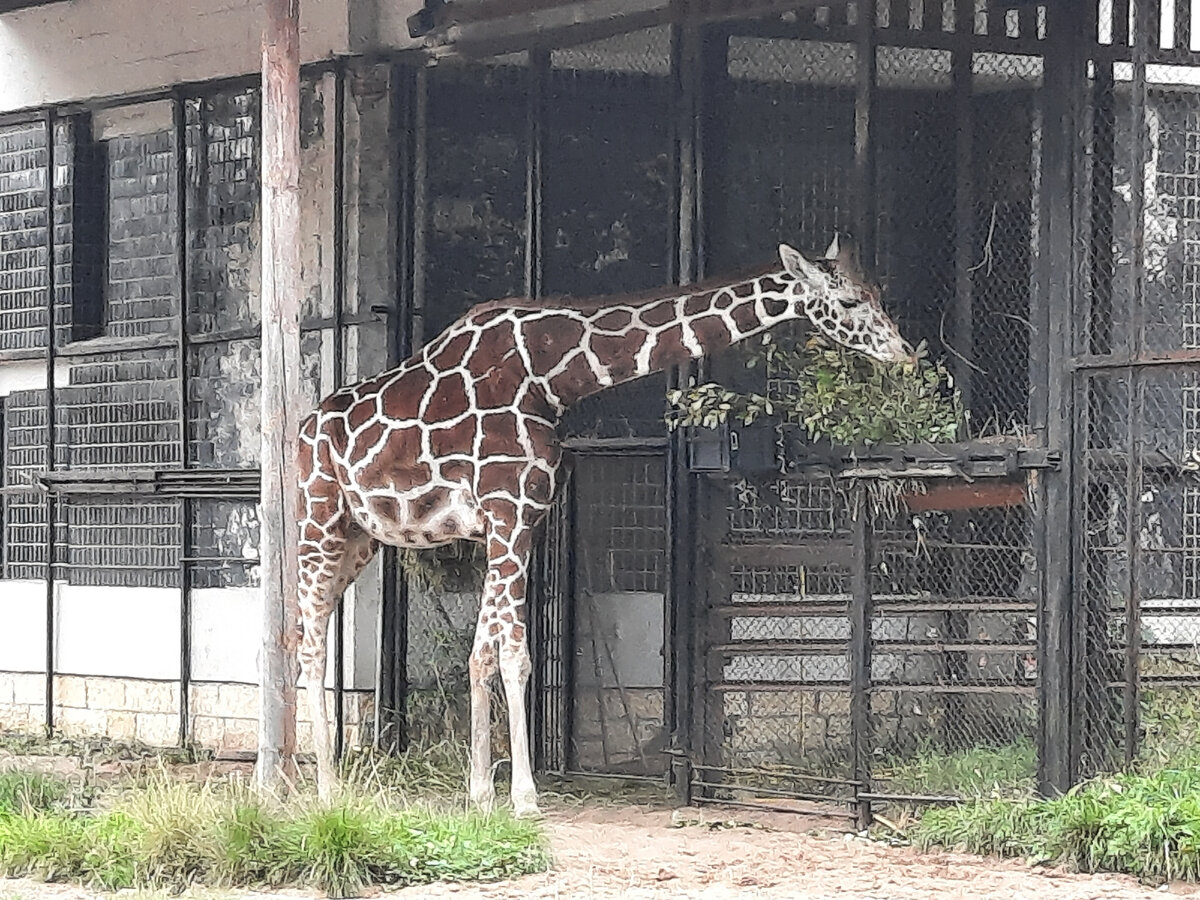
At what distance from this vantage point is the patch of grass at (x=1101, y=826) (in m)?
8.86

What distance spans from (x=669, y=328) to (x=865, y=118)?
1.51 m

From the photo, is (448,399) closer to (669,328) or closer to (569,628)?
(669,328)

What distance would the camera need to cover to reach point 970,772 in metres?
11.0

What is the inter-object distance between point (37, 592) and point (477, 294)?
14.6 ft

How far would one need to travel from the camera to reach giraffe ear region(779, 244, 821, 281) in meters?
10.6

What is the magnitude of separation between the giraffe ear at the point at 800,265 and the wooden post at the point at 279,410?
253 cm

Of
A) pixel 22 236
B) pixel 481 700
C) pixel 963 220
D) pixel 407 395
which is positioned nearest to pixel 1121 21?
pixel 963 220

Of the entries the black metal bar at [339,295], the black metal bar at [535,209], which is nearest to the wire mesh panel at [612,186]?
the black metal bar at [535,209]

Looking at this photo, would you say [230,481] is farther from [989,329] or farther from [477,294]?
[989,329]

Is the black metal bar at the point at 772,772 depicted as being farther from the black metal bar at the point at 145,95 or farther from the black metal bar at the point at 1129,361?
the black metal bar at the point at 145,95

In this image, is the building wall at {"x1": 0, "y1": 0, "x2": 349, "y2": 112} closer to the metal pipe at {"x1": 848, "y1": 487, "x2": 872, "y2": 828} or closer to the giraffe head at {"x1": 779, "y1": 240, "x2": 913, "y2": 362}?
the giraffe head at {"x1": 779, "y1": 240, "x2": 913, "y2": 362}

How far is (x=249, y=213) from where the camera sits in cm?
1380

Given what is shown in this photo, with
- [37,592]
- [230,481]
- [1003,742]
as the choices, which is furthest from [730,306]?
[37,592]

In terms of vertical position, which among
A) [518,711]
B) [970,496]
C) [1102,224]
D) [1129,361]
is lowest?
[518,711]
